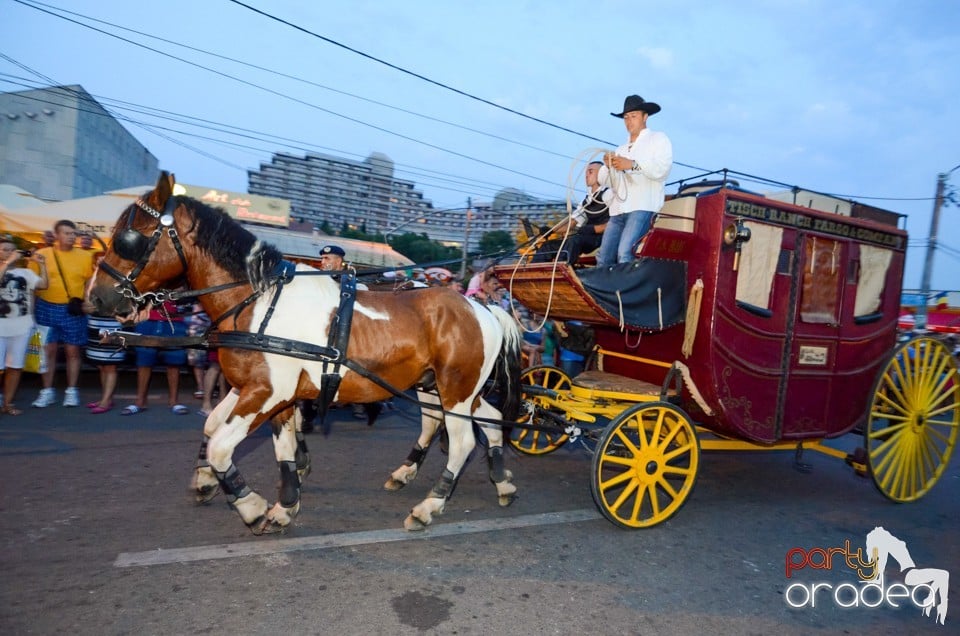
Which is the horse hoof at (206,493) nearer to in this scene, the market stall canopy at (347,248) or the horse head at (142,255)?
the horse head at (142,255)

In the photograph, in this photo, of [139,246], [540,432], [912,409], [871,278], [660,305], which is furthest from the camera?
[540,432]

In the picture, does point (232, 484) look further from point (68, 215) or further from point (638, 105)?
point (68, 215)

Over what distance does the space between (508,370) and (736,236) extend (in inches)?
75.0

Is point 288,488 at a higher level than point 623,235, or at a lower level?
lower

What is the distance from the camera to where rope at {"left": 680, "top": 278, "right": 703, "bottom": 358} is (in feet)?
14.0

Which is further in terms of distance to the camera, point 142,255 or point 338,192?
point 338,192

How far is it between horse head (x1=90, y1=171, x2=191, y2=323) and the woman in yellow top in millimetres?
3696

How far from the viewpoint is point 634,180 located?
14.7 feet

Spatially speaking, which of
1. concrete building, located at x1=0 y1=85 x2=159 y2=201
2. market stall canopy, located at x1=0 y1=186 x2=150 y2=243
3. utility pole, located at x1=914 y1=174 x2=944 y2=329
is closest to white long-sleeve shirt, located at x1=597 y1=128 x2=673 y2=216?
market stall canopy, located at x1=0 y1=186 x2=150 y2=243

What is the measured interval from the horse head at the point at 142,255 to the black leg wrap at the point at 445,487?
7.00ft

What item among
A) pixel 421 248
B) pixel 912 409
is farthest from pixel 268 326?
pixel 421 248

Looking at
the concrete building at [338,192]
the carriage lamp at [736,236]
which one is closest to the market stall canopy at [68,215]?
the carriage lamp at [736,236]

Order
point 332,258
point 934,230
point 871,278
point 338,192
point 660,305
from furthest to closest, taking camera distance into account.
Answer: point 338,192 < point 934,230 < point 332,258 < point 871,278 < point 660,305

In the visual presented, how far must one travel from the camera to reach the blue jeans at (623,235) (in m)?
4.41
